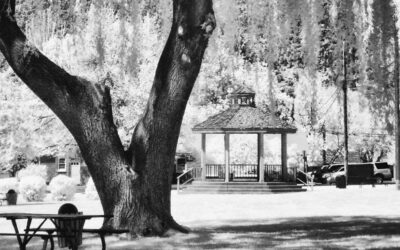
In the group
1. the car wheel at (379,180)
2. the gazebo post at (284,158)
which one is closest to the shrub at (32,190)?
the gazebo post at (284,158)

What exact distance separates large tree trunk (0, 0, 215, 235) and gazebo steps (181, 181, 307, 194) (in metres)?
24.8

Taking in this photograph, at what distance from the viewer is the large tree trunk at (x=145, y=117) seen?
14.1 m

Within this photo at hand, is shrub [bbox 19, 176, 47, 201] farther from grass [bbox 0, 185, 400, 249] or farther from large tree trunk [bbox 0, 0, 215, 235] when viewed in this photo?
large tree trunk [bbox 0, 0, 215, 235]

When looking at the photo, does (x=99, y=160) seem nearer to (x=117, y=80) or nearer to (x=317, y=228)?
(x=317, y=228)

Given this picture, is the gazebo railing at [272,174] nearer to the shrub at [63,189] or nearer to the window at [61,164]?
the shrub at [63,189]

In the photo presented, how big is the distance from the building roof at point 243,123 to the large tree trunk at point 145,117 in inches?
990

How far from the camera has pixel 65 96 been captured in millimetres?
14156

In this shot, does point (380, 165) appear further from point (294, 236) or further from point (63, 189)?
point (294, 236)

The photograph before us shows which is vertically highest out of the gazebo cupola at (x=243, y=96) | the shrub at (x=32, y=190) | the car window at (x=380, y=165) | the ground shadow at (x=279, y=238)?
the gazebo cupola at (x=243, y=96)

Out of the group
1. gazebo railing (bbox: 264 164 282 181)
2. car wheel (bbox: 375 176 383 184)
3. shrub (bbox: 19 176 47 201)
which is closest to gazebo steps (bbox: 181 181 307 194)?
gazebo railing (bbox: 264 164 282 181)

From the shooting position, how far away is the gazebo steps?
39.2 metres

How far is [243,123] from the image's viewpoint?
133 ft

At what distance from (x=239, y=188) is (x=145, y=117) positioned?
25.3m

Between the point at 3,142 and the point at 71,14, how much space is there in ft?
107
